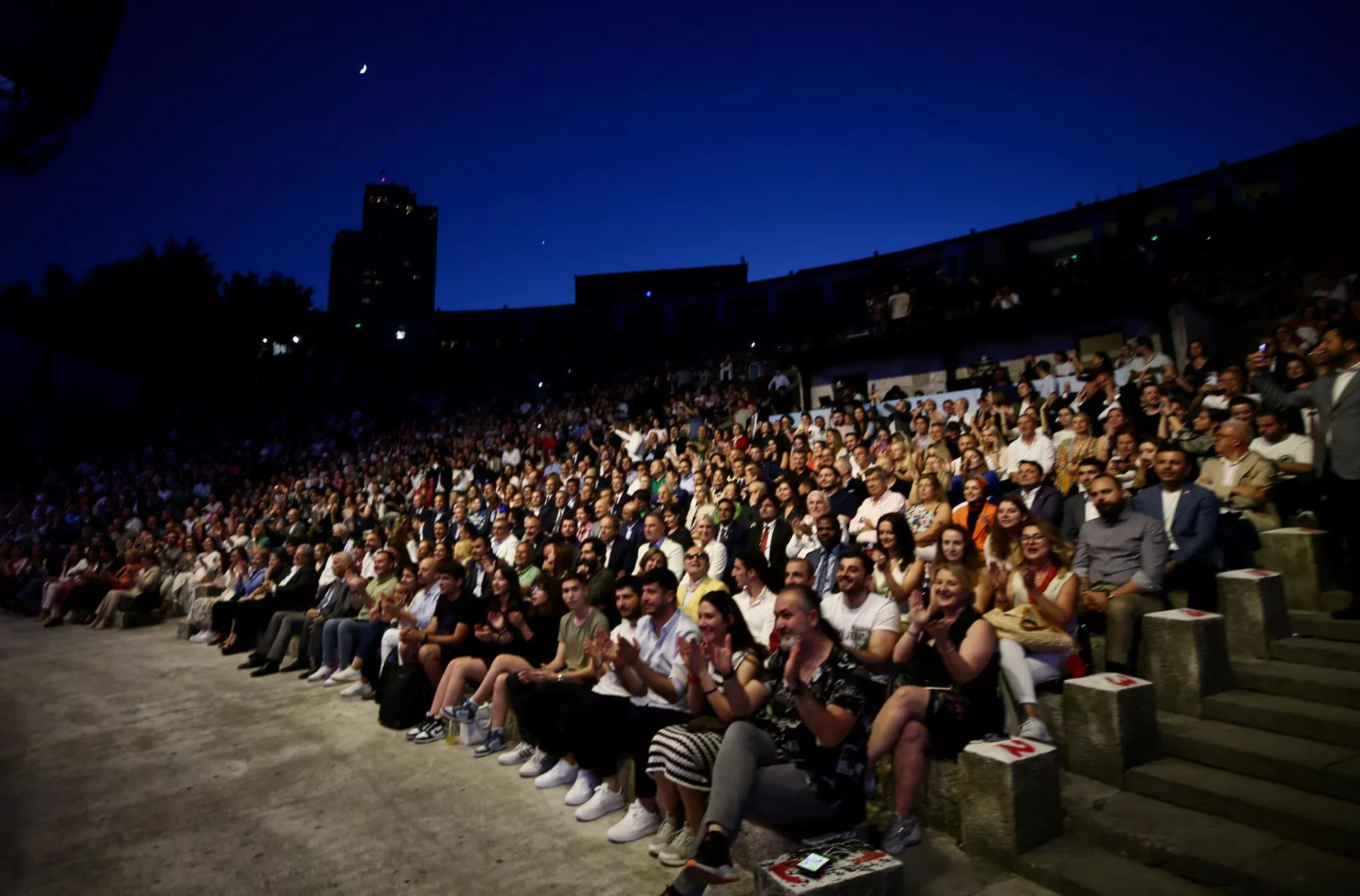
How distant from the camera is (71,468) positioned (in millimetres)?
22875

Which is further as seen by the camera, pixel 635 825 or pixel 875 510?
pixel 875 510

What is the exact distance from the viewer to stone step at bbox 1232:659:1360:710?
3336 mm

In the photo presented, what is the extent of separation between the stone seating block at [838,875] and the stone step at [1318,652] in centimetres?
286

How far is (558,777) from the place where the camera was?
4.42 metres

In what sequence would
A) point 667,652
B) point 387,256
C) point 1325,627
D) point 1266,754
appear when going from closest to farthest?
1. point 1266,754
2. point 1325,627
3. point 667,652
4. point 387,256

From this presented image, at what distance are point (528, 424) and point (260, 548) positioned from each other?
26.9ft

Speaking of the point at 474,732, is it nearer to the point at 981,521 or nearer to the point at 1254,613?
the point at 981,521

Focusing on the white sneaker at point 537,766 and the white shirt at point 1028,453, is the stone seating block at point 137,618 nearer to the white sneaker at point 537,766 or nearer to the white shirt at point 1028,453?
the white sneaker at point 537,766

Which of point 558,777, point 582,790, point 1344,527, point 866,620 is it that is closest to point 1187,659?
point 1344,527

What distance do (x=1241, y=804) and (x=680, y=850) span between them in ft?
8.05

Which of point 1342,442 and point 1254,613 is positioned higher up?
point 1342,442

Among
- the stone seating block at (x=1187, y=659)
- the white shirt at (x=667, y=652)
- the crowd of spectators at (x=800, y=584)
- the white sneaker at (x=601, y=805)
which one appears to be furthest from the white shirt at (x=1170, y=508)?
the white sneaker at (x=601, y=805)

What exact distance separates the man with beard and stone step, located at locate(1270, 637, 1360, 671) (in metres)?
0.58

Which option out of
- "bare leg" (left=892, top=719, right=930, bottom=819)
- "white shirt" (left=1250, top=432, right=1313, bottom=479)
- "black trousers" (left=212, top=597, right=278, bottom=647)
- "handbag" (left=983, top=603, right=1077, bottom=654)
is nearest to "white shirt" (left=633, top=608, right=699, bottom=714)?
"bare leg" (left=892, top=719, right=930, bottom=819)
